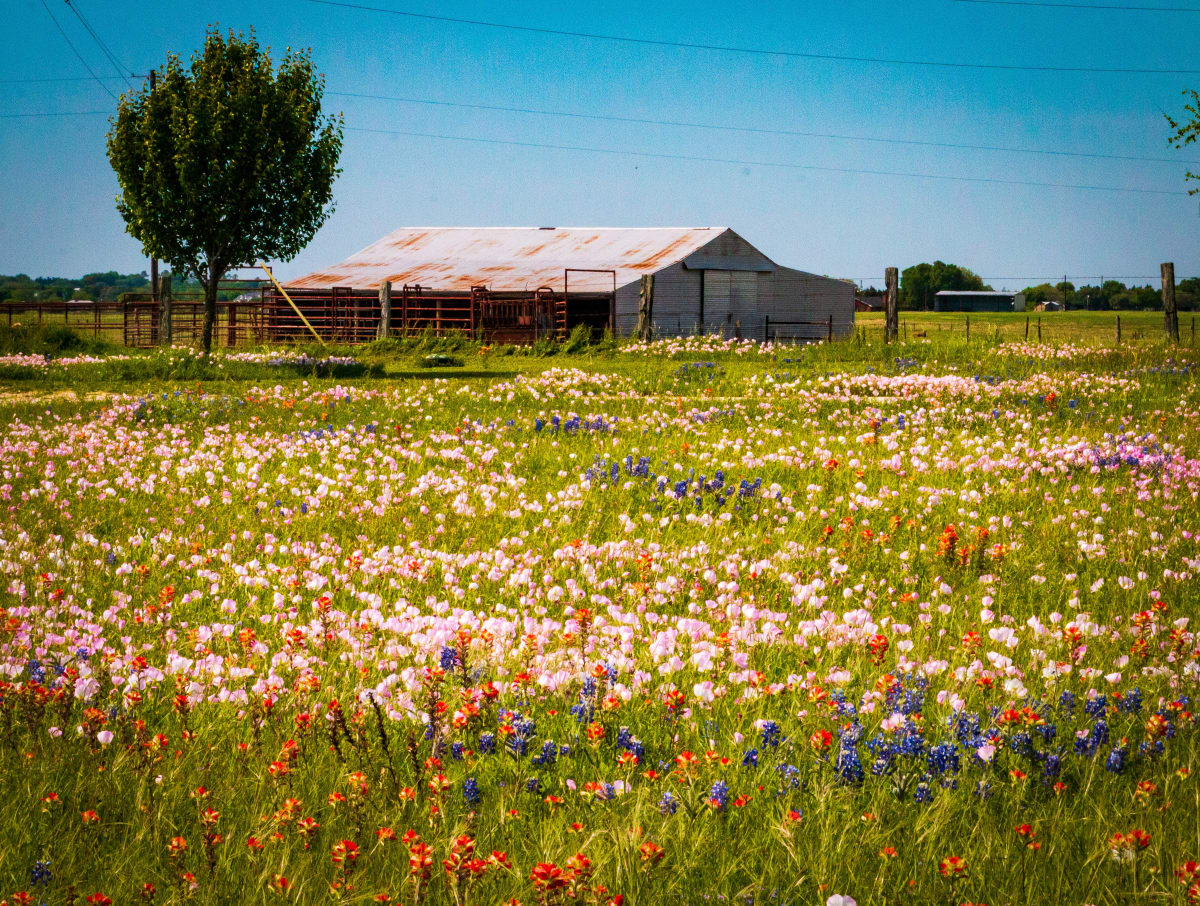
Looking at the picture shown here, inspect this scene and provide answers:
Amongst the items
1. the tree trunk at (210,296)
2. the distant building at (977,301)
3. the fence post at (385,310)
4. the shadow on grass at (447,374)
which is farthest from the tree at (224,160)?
the distant building at (977,301)

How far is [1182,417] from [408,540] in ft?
32.8

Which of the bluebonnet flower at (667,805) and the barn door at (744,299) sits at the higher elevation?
the barn door at (744,299)

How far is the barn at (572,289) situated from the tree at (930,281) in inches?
4001

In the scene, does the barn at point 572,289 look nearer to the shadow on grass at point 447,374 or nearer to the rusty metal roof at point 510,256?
the rusty metal roof at point 510,256

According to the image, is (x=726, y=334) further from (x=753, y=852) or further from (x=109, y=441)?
(x=753, y=852)

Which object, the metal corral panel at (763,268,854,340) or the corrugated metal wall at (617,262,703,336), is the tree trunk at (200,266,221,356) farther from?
the metal corral panel at (763,268,854,340)

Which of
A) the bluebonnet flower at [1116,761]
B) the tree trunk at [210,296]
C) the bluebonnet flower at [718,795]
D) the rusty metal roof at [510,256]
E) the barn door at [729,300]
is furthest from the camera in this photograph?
the barn door at [729,300]

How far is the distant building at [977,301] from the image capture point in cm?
13574

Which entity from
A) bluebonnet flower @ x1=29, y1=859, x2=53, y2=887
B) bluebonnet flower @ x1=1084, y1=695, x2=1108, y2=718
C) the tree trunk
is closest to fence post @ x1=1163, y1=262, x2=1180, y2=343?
the tree trunk

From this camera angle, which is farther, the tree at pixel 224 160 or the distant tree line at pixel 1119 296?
the distant tree line at pixel 1119 296

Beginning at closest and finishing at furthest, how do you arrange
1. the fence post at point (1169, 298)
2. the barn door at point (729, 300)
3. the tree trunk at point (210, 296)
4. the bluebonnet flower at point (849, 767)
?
the bluebonnet flower at point (849, 767) < the tree trunk at point (210, 296) < the fence post at point (1169, 298) < the barn door at point (729, 300)

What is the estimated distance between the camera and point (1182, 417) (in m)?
12.2

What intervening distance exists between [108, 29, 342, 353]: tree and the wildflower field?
574 inches

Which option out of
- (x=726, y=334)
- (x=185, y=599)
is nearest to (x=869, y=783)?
(x=185, y=599)
